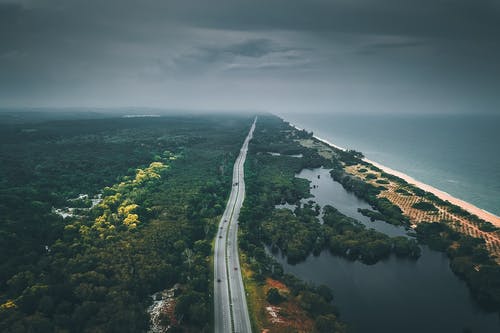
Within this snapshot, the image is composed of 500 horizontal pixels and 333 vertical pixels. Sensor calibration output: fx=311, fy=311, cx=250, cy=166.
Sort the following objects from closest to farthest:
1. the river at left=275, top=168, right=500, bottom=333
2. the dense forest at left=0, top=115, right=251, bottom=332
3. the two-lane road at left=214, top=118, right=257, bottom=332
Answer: the dense forest at left=0, top=115, right=251, bottom=332, the two-lane road at left=214, top=118, right=257, bottom=332, the river at left=275, top=168, right=500, bottom=333

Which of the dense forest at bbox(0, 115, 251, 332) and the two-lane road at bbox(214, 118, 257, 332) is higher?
the dense forest at bbox(0, 115, 251, 332)

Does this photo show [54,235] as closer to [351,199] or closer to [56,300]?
[56,300]

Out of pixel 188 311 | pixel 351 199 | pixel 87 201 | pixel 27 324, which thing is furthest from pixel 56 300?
pixel 351 199

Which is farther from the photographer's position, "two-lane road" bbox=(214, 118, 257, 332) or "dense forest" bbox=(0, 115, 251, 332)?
"two-lane road" bbox=(214, 118, 257, 332)

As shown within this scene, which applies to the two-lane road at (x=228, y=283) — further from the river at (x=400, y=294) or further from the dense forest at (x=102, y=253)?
the river at (x=400, y=294)

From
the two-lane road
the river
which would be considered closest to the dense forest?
the two-lane road

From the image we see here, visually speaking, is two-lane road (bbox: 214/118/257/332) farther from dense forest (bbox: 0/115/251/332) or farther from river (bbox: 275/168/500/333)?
river (bbox: 275/168/500/333)

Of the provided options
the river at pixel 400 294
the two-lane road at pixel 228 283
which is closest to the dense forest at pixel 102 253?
the two-lane road at pixel 228 283

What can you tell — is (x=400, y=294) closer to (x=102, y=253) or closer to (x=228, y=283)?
(x=228, y=283)
